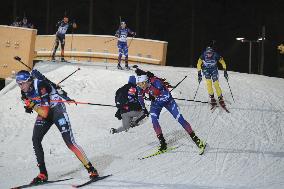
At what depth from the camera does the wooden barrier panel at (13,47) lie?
18219 mm

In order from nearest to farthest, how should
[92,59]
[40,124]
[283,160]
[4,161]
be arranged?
1. [40,124]
2. [283,160]
3. [4,161]
4. [92,59]

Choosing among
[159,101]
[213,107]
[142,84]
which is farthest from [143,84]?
[213,107]

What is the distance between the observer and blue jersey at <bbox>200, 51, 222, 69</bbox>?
1352 cm

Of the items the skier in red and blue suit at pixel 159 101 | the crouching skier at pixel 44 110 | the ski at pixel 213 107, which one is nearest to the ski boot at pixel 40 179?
the crouching skier at pixel 44 110

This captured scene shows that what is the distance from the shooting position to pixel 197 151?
10281mm

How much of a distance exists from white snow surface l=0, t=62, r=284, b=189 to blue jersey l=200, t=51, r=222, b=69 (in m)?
1.40

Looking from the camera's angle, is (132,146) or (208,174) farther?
(132,146)

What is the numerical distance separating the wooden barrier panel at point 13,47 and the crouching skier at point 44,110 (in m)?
10.6

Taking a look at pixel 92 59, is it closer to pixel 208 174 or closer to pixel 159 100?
pixel 159 100

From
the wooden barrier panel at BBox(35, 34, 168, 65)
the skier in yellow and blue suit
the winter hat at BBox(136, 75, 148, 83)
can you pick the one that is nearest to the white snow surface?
the skier in yellow and blue suit

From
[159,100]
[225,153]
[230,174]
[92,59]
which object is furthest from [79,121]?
[92,59]

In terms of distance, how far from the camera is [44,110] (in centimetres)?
781

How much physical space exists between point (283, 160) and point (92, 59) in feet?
55.0

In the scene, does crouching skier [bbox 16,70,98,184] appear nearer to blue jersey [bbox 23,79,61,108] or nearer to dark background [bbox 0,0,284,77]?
blue jersey [bbox 23,79,61,108]
